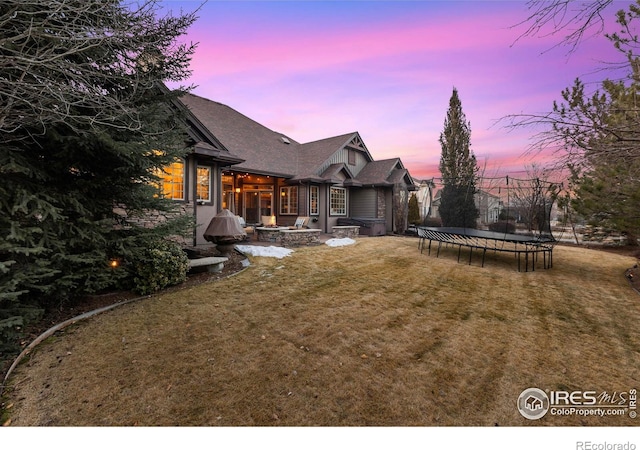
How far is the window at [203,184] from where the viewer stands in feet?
29.0

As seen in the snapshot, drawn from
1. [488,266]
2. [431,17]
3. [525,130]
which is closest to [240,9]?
[431,17]

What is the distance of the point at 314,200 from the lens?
1454 centimetres

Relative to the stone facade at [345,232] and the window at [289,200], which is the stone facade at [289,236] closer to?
the stone facade at [345,232]

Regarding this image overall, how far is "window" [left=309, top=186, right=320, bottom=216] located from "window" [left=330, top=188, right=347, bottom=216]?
40.8 inches

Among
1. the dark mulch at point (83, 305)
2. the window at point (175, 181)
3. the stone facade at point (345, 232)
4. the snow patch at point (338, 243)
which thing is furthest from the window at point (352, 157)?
the dark mulch at point (83, 305)

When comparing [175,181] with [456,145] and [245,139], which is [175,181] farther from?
[456,145]

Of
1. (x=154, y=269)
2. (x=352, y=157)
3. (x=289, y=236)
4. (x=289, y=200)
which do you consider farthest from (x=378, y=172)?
(x=154, y=269)

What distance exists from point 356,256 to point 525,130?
6.13m

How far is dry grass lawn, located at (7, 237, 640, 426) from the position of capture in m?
2.03

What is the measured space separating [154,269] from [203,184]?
5.01 m

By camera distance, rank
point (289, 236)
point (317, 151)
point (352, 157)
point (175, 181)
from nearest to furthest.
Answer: point (175, 181) < point (289, 236) < point (317, 151) < point (352, 157)

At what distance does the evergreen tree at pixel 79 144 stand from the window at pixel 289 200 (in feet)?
31.9
